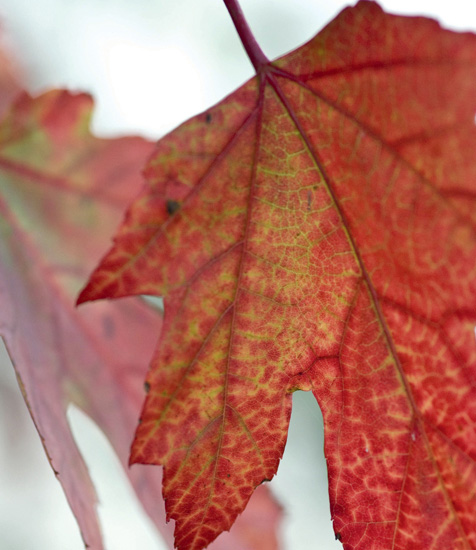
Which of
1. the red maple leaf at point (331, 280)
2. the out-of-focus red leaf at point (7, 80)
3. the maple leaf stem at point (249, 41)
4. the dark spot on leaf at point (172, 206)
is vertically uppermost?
the out-of-focus red leaf at point (7, 80)

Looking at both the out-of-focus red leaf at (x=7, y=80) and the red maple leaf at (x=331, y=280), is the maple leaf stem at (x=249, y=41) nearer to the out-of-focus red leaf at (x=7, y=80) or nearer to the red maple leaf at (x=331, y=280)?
the red maple leaf at (x=331, y=280)

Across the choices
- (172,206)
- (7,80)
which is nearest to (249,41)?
(172,206)

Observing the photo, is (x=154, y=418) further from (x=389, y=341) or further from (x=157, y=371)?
(x=389, y=341)

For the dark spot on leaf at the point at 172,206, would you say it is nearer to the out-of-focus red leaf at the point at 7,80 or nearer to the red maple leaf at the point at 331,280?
the red maple leaf at the point at 331,280

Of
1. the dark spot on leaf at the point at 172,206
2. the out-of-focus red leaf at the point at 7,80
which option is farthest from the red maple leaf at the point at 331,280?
the out-of-focus red leaf at the point at 7,80

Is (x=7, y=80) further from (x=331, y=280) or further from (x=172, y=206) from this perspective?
(x=331, y=280)

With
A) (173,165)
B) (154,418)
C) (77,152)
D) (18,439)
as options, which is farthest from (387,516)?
(18,439)

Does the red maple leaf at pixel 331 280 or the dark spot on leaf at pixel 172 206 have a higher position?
the dark spot on leaf at pixel 172 206

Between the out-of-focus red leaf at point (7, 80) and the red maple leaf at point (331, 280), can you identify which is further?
the out-of-focus red leaf at point (7, 80)
